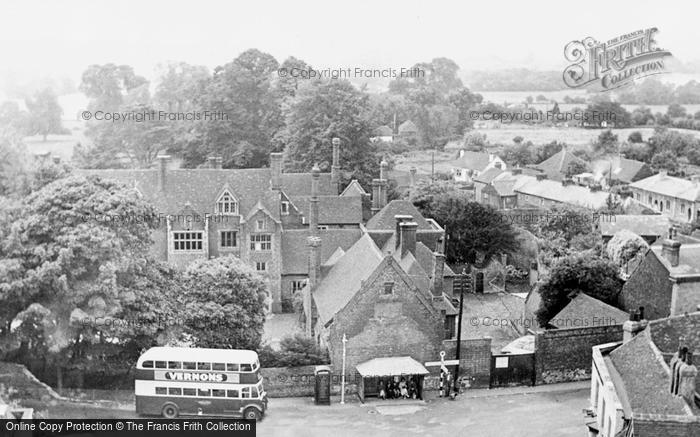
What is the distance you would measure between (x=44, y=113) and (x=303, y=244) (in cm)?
4931

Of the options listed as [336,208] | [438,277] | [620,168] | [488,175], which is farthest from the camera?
[620,168]

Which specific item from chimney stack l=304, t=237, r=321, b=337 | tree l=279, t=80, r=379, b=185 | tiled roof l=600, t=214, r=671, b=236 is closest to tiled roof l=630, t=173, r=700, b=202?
tiled roof l=600, t=214, r=671, b=236

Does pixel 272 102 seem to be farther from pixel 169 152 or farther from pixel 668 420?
pixel 668 420

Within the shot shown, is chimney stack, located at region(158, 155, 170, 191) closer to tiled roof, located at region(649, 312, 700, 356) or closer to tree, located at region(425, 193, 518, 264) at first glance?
tree, located at region(425, 193, 518, 264)

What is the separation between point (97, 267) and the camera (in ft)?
125

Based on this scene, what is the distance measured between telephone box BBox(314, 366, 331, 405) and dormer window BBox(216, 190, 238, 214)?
19.1m

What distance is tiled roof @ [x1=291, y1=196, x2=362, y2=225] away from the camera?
62.2 meters

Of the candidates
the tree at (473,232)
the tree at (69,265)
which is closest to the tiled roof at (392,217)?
the tree at (473,232)

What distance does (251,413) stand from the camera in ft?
118

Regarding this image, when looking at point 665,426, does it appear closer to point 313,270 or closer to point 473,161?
point 313,270

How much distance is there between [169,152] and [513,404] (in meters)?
61.5

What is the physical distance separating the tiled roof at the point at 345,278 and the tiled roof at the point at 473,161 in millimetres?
71367

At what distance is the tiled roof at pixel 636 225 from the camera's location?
230 ft

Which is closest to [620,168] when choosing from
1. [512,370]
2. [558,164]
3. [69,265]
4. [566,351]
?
[558,164]
